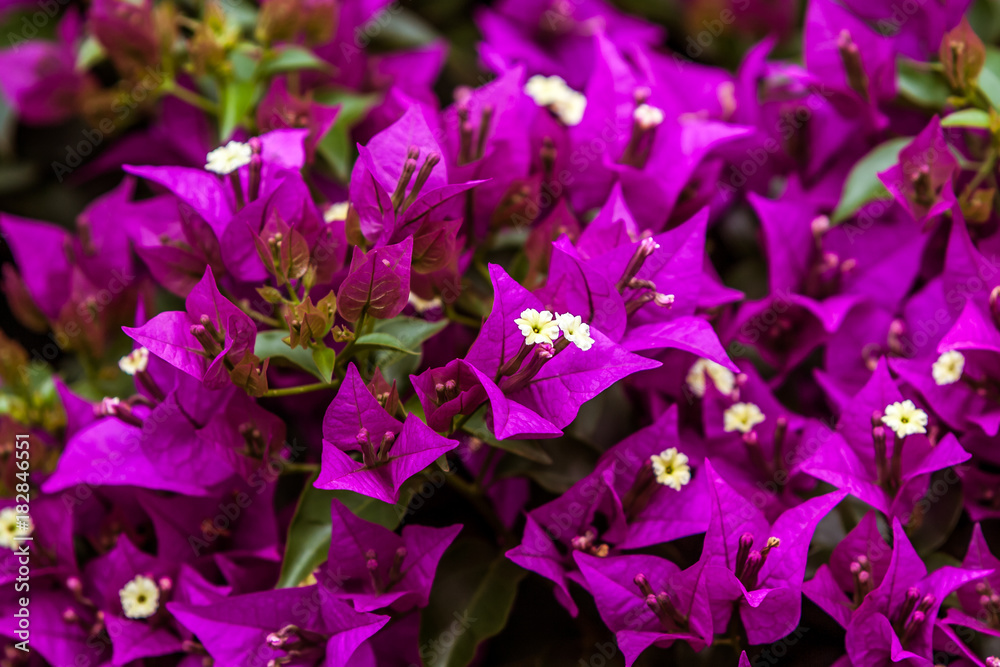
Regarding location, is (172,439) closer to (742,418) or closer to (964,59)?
(742,418)

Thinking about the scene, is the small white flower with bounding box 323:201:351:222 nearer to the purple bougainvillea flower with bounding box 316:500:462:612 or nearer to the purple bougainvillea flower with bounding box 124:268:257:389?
the purple bougainvillea flower with bounding box 124:268:257:389

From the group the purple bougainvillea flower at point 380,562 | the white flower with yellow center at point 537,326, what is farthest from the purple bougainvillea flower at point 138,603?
the white flower with yellow center at point 537,326

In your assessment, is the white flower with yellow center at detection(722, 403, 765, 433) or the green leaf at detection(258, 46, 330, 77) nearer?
the white flower with yellow center at detection(722, 403, 765, 433)

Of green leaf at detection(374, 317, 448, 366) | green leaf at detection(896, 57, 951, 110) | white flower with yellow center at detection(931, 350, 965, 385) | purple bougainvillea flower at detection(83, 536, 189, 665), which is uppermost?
green leaf at detection(896, 57, 951, 110)

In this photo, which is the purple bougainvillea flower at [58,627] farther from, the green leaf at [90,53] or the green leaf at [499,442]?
the green leaf at [90,53]

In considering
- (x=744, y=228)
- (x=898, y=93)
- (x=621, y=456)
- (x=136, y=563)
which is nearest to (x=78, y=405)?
(x=136, y=563)

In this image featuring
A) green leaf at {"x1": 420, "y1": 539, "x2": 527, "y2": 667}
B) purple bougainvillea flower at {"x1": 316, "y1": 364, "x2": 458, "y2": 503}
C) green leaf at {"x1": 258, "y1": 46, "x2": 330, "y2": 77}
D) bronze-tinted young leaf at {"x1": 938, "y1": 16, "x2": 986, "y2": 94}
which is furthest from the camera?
green leaf at {"x1": 258, "y1": 46, "x2": 330, "y2": 77}

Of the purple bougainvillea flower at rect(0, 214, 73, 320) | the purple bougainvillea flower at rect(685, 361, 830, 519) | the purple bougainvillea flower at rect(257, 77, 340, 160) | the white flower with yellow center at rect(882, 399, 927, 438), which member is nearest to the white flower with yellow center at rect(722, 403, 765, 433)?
the purple bougainvillea flower at rect(685, 361, 830, 519)

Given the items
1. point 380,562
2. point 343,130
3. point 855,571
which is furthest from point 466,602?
point 343,130
